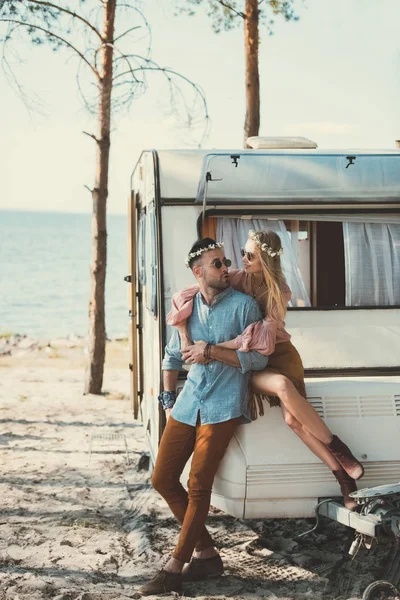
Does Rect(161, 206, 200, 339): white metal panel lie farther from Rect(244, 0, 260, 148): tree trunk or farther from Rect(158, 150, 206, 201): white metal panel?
Rect(244, 0, 260, 148): tree trunk

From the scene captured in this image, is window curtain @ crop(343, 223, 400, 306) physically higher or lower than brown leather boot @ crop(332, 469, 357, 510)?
higher

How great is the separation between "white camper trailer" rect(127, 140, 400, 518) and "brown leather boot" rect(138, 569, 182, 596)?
49cm

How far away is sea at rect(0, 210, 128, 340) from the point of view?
1496 inches

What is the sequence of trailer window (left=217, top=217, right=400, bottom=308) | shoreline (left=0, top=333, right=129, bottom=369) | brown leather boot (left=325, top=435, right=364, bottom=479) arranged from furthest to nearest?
shoreline (left=0, top=333, right=129, bottom=369) → trailer window (left=217, top=217, right=400, bottom=308) → brown leather boot (left=325, top=435, right=364, bottom=479)

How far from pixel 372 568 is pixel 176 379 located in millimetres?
1550

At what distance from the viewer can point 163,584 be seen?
481 cm

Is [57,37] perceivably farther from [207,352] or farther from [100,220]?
[207,352]

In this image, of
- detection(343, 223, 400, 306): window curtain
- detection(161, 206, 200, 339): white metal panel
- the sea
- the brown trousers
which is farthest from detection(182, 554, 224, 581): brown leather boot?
the sea

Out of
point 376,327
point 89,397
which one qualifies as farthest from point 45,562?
point 89,397

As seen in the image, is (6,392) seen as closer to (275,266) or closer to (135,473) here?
(135,473)

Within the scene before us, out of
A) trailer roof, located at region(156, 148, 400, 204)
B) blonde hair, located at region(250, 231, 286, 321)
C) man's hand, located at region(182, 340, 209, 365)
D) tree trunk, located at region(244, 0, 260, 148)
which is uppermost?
tree trunk, located at region(244, 0, 260, 148)

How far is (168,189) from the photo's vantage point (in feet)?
18.7

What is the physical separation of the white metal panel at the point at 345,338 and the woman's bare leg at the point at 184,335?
95 cm

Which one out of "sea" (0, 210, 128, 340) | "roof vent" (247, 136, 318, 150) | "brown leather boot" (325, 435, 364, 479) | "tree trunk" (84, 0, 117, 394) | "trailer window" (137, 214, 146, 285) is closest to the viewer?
"brown leather boot" (325, 435, 364, 479)
